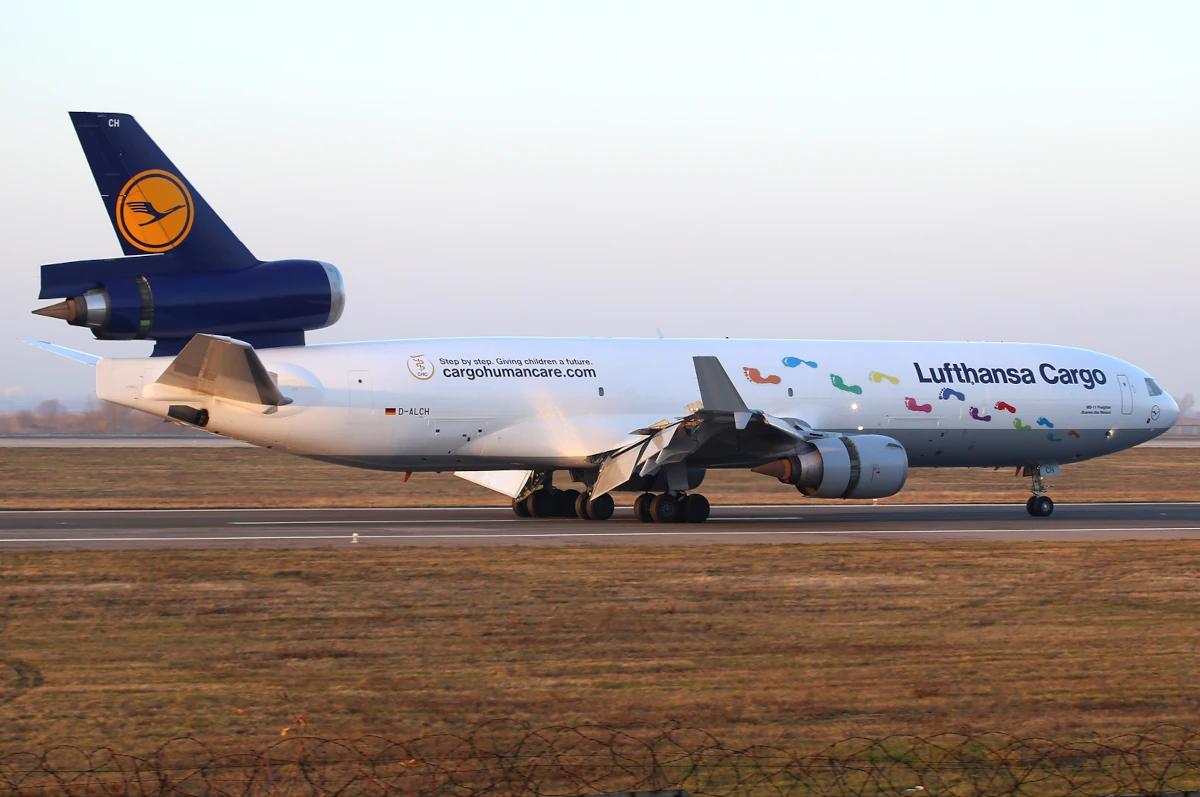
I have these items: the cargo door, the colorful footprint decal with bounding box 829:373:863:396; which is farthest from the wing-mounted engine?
the cargo door

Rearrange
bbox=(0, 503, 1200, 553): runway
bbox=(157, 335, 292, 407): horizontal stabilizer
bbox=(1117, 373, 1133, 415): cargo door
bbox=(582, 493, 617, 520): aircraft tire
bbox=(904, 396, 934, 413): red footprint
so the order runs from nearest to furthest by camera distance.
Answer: bbox=(0, 503, 1200, 553): runway, bbox=(157, 335, 292, 407): horizontal stabilizer, bbox=(582, 493, 617, 520): aircraft tire, bbox=(904, 396, 934, 413): red footprint, bbox=(1117, 373, 1133, 415): cargo door

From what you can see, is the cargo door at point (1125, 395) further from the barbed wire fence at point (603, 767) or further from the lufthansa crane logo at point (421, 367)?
the barbed wire fence at point (603, 767)

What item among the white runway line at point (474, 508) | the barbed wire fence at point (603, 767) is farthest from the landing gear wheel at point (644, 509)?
the barbed wire fence at point (603, 767)

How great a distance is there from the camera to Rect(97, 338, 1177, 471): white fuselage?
74.6ft

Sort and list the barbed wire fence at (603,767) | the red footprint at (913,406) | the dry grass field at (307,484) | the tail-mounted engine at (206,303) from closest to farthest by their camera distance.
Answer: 1. the barbed wire fence at (603,767)
2. the tail-mounted engine at (206,303)
3. the red footprint at (913,406)
4. the dry grass field at (307,484)

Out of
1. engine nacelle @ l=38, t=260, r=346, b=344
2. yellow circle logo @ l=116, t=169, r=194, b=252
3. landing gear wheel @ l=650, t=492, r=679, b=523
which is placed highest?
yellow circle logo @ l=116, t=169, r=194, b=252

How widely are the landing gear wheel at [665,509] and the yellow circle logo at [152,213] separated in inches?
401

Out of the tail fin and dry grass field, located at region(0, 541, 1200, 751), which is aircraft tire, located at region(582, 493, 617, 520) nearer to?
dry grass field, located at region(0, 541, 1200, 751)

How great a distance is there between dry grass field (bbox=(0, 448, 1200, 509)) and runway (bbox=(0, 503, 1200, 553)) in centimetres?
268

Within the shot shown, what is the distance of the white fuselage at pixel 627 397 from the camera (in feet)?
74.6

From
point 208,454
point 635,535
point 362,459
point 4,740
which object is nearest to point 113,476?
point 208,454

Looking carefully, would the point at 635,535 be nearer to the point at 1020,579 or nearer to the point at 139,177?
the point at 1020,579

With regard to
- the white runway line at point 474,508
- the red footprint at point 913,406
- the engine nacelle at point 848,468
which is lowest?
the white runway line at point 474,508

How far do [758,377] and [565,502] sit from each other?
16.3 feet
